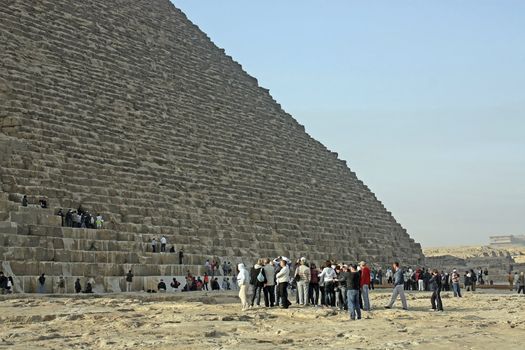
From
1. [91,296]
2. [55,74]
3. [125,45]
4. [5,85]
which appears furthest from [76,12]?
[91,296]

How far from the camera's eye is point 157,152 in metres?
23.8

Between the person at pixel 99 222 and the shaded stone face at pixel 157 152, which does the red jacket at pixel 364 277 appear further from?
the person at pixel 99 222

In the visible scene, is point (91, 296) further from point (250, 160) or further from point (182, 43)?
point (182, 43)

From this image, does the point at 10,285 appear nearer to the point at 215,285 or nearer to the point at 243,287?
the point at 243,287

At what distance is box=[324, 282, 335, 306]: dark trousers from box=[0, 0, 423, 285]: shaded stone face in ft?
16.9

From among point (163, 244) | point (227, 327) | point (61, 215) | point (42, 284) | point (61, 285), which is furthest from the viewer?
point (163, 244)

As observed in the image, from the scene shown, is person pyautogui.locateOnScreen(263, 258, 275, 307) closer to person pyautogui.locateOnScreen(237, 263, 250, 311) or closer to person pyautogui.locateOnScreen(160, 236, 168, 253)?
person pyautogui.locateOnScreen(237, 263, 250, 311)

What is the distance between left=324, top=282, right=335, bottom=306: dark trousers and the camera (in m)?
13.3

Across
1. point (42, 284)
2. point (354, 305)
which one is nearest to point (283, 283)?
point (354, 305)

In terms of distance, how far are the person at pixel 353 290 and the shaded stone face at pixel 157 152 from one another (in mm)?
6607

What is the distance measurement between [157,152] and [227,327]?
14.8 m

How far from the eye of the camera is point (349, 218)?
32.3m

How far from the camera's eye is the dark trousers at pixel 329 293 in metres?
13.3

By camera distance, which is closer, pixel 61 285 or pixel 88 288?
pixel 61 285
